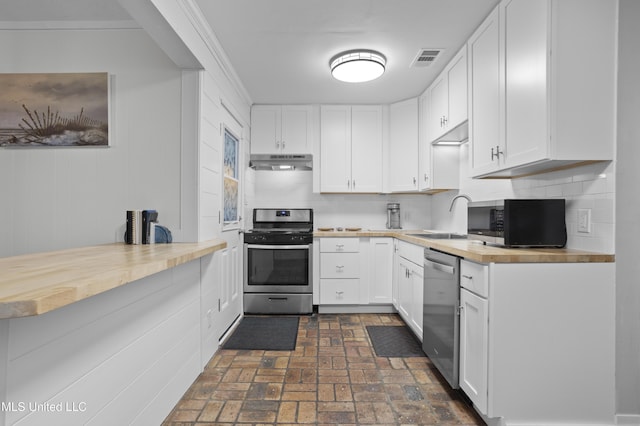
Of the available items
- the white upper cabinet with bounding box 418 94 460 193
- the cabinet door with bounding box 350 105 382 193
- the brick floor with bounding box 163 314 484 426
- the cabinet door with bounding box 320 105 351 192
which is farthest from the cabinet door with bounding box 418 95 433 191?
the brick floor with bounding box 163 314 484 426

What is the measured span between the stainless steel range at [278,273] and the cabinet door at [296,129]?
1.04 m

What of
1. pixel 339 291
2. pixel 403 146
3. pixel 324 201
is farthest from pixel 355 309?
pixel 403 146

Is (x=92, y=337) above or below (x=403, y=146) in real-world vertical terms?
below

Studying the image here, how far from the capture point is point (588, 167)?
5.82 feet

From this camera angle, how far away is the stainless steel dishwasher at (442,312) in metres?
1.98

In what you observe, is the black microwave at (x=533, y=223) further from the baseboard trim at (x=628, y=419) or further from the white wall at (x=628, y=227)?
the baseboard trim at (x=628, y=419)

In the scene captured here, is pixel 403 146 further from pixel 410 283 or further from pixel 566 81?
pixel 566 81

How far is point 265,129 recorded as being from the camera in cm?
400

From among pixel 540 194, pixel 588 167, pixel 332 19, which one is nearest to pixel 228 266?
pixel 332 19

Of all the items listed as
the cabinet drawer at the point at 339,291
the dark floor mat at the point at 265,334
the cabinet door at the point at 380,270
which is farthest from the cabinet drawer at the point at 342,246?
the dark floor mat at the point at 265,334

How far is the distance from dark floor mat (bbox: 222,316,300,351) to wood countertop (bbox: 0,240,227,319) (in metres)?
1.48

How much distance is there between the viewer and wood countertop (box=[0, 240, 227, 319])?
2.49ft

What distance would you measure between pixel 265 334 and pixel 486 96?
2.60 metres

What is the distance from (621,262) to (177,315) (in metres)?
2.33
